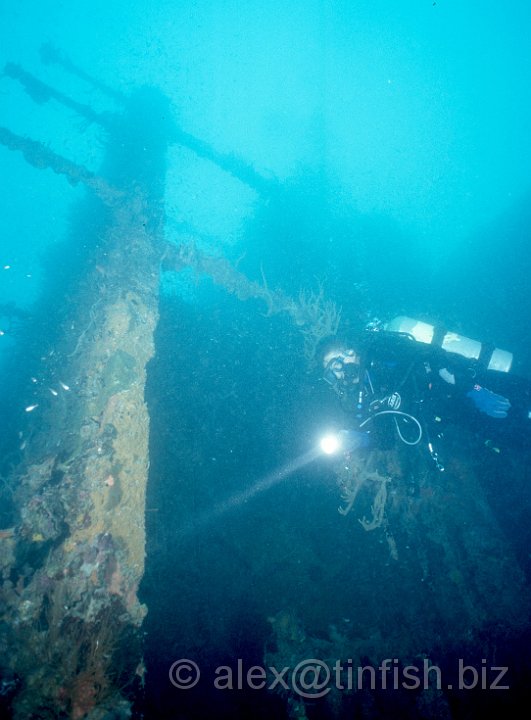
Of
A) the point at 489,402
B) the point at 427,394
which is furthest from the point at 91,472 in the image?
the point at 489,402

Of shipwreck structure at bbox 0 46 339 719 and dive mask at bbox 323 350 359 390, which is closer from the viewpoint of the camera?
shipwreck structure at bbox 0 46 339 719

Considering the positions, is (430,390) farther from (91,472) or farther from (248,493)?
(91,472)

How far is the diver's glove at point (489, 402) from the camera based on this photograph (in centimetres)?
489

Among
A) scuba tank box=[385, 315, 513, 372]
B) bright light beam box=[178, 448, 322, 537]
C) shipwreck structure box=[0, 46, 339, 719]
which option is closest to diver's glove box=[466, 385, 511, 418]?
bright light beam box=[178, 448, 322, 537]

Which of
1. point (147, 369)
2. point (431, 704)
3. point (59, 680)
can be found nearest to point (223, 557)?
point (59, 680)

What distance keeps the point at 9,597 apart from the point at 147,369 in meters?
3.22

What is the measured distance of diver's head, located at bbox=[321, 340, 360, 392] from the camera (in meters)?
5.54

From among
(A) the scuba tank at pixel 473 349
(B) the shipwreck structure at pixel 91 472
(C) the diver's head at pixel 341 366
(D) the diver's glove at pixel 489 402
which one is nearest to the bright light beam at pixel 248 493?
(B) the shipwreck structure at pixel 91 472

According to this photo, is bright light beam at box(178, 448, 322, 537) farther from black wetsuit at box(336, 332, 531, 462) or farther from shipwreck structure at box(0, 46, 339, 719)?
black wetsuit at box(336, 332, 531, 462)

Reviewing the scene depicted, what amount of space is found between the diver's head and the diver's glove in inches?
64.5

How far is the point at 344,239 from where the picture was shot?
17.3 meters

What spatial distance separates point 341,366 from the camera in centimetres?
580

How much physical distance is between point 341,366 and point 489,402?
2133 millimetres

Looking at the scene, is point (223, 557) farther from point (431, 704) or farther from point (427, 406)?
point (427, 406)
